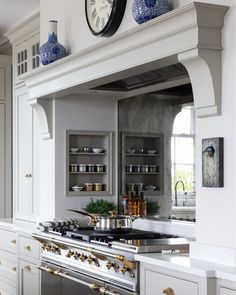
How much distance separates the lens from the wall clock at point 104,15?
11.4ft

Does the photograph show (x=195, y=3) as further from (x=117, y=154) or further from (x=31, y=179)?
(x=31, y=179)

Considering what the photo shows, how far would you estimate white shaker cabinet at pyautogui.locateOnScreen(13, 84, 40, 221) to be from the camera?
212 inches

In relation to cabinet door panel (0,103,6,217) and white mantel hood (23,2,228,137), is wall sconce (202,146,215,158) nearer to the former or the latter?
white mantel hood (23,2,228,137)

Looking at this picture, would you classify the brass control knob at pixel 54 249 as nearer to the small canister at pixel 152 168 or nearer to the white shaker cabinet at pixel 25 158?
the small canister at pixel 152 168

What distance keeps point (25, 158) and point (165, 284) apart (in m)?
3.01

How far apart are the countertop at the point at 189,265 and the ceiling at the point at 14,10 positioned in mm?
2872

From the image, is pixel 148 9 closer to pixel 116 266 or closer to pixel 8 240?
pixel 116 266

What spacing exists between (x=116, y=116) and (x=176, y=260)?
2.05 metres

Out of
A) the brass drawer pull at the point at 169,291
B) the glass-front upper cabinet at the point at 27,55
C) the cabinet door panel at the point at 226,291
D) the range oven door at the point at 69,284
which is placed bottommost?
the range oven door at the point at 69,284

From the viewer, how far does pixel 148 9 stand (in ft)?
10.0

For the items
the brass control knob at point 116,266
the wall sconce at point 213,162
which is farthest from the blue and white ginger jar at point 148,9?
the brass control knob at point 116,266

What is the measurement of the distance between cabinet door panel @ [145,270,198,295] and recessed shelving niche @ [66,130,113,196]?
1730 millimetres

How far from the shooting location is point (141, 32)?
307 centimetres

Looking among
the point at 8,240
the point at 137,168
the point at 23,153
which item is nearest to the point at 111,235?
the point at 137,168
